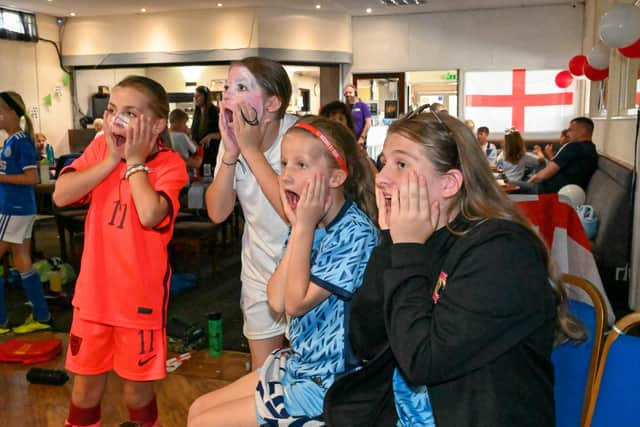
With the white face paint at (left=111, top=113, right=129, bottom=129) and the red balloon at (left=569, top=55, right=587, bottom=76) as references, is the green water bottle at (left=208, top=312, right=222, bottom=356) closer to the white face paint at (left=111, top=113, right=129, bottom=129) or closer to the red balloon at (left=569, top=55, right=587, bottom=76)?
the white face paint at (left=111, top=113, right=129, bottom=129)

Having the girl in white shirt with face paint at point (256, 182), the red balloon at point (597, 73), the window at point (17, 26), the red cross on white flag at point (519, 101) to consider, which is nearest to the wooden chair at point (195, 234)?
the girl in white shirt with face paint at point (256, 182)

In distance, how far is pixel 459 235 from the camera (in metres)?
1.13

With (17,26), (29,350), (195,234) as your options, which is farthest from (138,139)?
(17,26)

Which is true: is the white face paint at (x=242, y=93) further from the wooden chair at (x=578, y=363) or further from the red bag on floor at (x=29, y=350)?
the red bag on floor at (x=29, y=350)

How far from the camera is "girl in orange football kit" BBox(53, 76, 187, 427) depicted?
5.95 ft

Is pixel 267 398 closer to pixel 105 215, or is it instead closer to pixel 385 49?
pixel 105 215

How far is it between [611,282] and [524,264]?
3.76m

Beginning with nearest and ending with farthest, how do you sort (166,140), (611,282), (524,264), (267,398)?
1. (524,264)
2. (267,398)
3. (166,140)
4. (611,282)

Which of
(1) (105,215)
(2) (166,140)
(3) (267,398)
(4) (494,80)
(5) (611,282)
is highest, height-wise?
(4) (494,80)

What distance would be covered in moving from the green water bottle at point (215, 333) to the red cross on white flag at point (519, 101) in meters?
8.65

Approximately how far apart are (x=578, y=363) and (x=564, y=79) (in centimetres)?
969

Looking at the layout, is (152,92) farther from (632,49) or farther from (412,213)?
(632,49)

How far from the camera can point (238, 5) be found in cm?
1005

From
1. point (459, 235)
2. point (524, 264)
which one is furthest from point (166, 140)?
point (524, 264)
